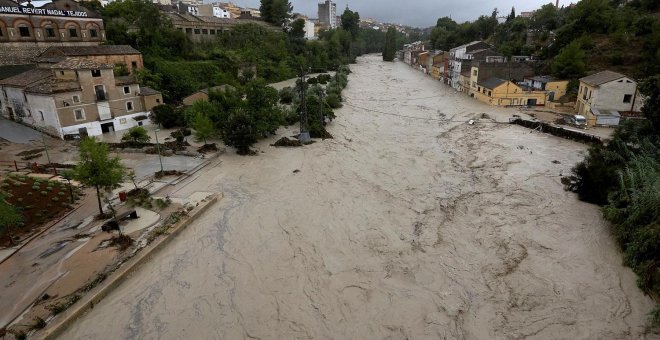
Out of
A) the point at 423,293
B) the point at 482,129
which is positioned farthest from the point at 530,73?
the point at 423,293

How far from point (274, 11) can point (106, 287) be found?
237 feet

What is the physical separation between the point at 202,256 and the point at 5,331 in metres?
5.77

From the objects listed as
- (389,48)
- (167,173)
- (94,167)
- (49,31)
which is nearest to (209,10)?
(389,48)

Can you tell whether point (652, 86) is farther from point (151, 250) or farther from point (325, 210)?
point (151, 250)

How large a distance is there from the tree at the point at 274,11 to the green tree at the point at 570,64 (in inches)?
2055

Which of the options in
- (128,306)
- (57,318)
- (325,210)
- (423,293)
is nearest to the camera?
(57,318)

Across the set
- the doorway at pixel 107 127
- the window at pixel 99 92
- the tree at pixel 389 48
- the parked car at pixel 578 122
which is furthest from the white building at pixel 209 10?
the parked car at pixel 578 122

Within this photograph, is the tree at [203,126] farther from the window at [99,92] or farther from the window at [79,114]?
the window at [79,114]

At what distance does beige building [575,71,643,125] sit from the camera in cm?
3036

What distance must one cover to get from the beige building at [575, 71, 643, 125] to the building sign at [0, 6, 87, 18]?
158 feet

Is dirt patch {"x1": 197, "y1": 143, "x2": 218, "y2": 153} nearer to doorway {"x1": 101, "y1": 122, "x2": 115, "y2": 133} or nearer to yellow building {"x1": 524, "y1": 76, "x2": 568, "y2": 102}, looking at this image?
doorway {"x1": 101, "y1": 122, "x2": 115, "y2": 133}

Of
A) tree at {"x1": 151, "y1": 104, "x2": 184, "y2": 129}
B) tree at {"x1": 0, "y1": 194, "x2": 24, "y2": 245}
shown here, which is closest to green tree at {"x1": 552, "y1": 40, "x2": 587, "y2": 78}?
tree at {"x1": 151, "y1": 104, "x2": 184, "y2": 129}

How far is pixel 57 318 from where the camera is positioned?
34.2 feet

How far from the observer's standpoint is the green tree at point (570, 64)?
41469 mm
